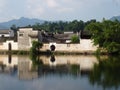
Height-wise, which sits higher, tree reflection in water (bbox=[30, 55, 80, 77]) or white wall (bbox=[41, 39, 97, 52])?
white wall (bbox=[41, 39, 97, 52])

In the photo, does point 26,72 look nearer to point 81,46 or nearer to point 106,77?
point 106,77

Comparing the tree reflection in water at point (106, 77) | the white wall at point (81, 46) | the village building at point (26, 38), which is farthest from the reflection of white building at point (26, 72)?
the village building at point (26, 38)

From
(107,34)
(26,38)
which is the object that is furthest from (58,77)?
(26,38)

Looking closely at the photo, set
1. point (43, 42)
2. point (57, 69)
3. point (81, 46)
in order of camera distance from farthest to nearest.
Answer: point (43, 42) → point (81, 46) → point (57, 69)

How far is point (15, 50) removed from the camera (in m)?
45.7

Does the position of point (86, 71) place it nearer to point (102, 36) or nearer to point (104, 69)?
point (104, 69)

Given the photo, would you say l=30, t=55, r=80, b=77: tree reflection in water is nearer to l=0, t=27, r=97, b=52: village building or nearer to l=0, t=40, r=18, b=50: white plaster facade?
l=0, t=27, r=97, b=52: village building

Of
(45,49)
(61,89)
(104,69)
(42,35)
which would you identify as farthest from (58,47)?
(61,89)

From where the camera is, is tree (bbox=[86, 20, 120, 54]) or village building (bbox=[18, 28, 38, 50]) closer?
tree (bbox=[86, 20, 120, 54])

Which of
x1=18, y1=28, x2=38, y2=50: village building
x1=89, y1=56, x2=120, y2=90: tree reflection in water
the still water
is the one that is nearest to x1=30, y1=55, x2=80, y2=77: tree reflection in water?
the still water

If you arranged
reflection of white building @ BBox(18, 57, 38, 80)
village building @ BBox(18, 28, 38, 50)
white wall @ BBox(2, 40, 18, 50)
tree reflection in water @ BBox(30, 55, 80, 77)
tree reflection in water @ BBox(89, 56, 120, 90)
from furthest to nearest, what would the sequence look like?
white wall @ BBox(2, 40, 18, 50) → village building @ BBox(18, 28, 38, 50) → tree reflection in water @ BBox(30, 55, 80, 77) → reflection of white building @ BBox(18, 57, 38, 80) → tree reflection in water @ BBox(89, 56, 120, 90)

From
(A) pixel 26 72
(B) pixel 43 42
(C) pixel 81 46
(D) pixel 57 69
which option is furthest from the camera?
(B) pixel 43 42

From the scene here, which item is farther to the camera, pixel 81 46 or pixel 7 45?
pixel 7 45

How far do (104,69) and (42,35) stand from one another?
76.0 feet
